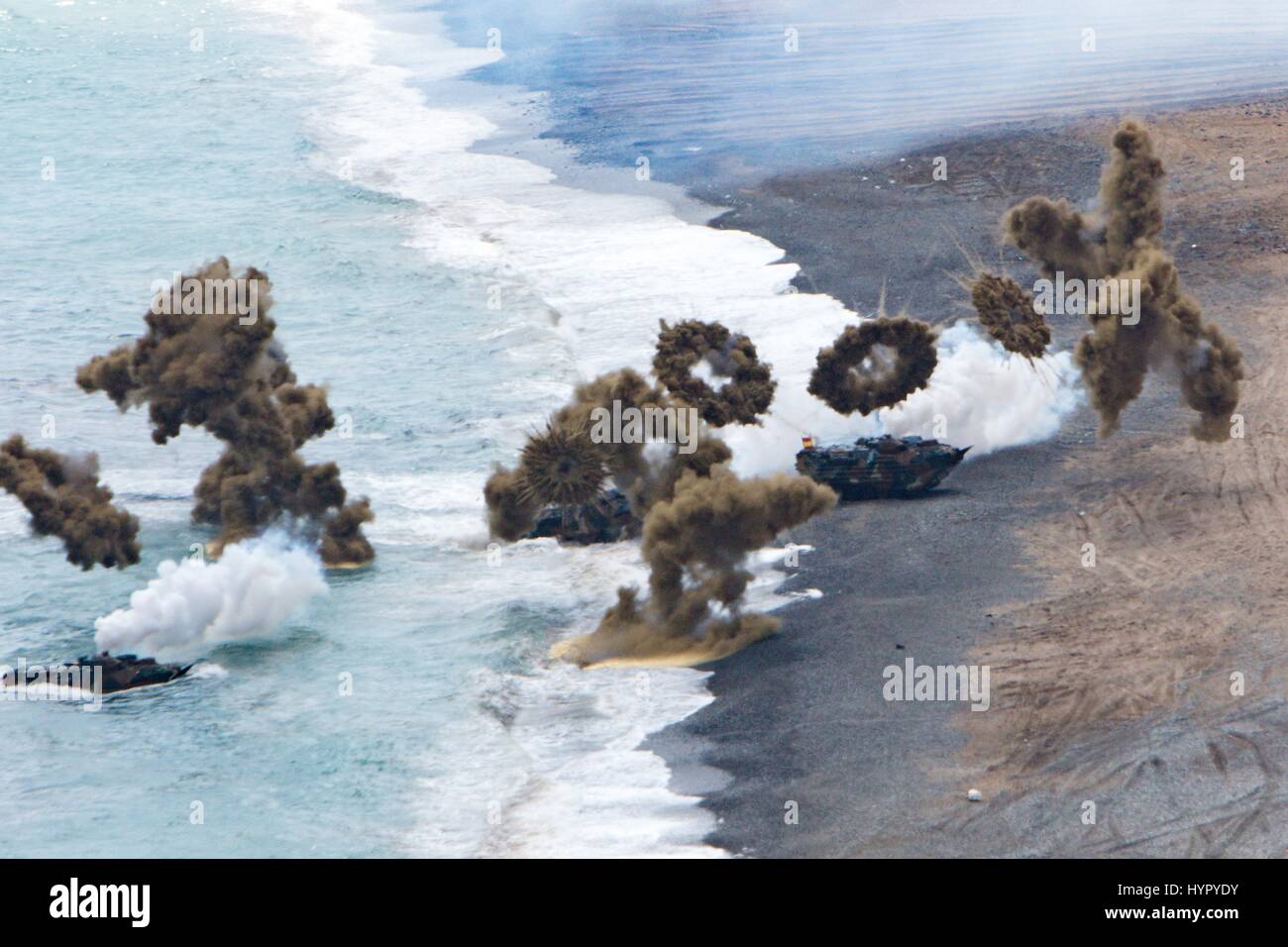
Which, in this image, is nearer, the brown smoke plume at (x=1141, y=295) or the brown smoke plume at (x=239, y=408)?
the brown smoke plume at (x=239, y=408)

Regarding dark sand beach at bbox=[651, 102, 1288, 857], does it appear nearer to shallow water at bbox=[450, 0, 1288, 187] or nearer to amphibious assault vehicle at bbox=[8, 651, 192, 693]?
amphibious assault vehicle at bbox=[8, 651, 192, 693]

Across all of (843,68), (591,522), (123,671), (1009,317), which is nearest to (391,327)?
(591,522)

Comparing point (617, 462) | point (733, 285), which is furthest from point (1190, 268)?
point (617, 462)

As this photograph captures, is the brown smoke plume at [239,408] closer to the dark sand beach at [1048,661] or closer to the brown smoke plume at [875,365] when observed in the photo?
the dark sand beach at [1048,661]

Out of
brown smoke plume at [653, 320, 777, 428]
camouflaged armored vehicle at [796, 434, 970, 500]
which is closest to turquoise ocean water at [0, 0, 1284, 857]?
camouflaged armored vehicle at [796, 434, 970, 500]

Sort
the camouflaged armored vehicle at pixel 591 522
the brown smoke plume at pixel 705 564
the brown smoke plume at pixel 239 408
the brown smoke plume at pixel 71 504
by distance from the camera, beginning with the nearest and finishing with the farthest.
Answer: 1. the brown smoke plume at pixel 705 564
2. the brown smoke plume at pixel 71 504
3. the brown smoke plume at pixel 239 408
4. the camouflaged armored vehicle at pixel 591 522

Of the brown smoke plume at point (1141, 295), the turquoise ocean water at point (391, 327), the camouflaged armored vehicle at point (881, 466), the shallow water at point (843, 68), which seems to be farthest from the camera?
the shallow water at point (843, 68)

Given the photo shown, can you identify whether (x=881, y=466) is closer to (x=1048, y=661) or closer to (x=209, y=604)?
(x=1048, y=661)

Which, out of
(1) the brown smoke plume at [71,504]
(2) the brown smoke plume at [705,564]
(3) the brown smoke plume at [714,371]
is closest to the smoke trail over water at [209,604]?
(1) the brown smoke plume at [71,504]
